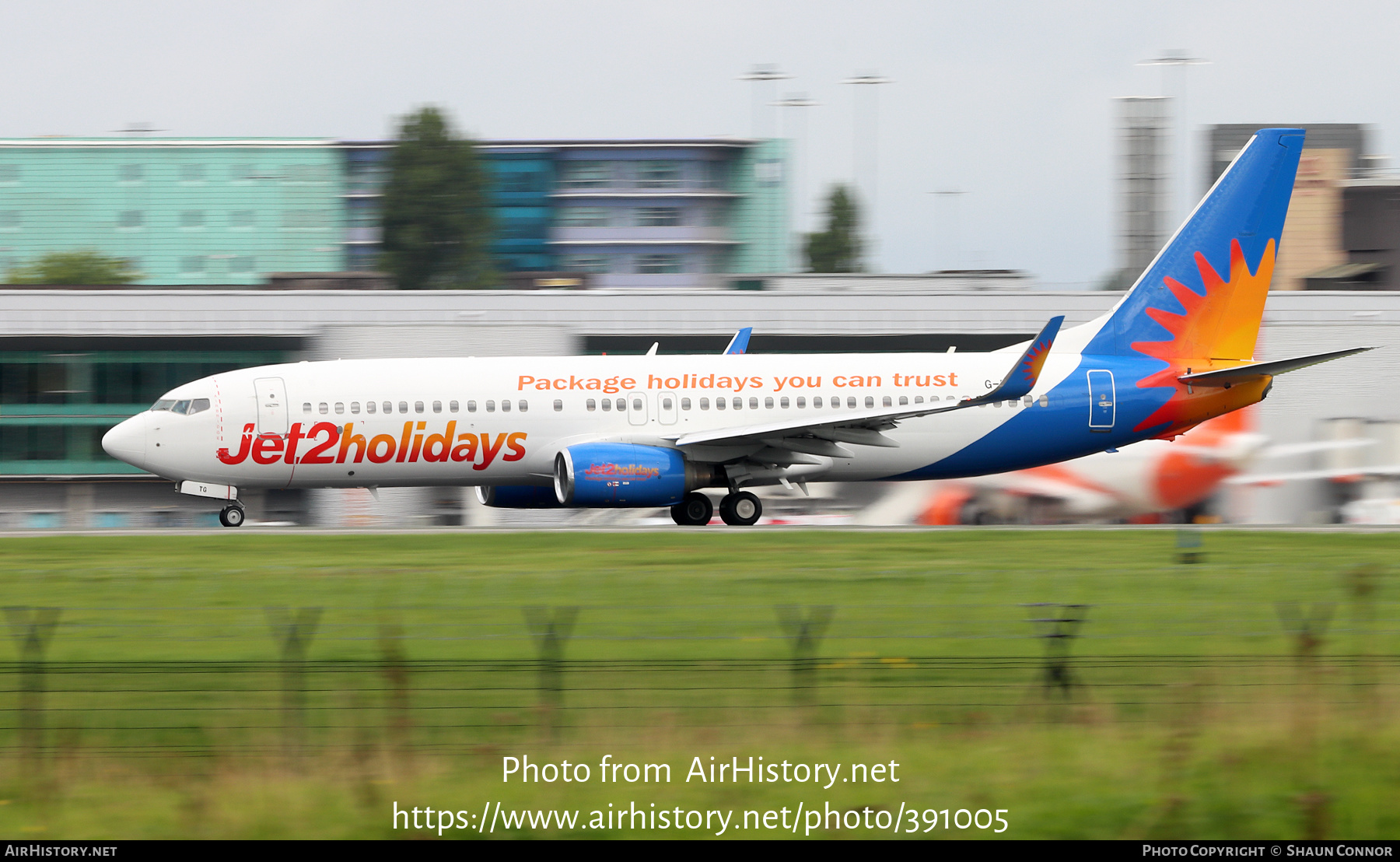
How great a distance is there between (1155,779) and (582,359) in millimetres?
21382

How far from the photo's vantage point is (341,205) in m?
105

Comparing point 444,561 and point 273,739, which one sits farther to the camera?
point 444,561

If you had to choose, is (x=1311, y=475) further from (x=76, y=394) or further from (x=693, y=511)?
(x=76, y=394)

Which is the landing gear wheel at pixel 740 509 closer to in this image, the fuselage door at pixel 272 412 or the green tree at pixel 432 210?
the fuselage door at pixel 272 412

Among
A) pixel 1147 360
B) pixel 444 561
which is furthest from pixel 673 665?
pixel 1147 360

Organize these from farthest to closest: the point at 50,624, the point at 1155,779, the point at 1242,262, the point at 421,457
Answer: the point at 1242,262 → the point at 421,457 → the point at 50,624 → the point at 1155,779

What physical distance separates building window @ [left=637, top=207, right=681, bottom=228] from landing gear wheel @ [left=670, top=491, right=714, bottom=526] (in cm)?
7608

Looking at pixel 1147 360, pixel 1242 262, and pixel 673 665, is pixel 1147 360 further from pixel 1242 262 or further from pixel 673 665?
pixel 673 665

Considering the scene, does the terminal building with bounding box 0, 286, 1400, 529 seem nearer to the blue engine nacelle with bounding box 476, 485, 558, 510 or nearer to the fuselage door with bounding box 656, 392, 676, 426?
the blue engine nacelle with bounding box 476, 485, 558, 510

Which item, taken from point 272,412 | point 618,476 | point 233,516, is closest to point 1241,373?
point 618,476

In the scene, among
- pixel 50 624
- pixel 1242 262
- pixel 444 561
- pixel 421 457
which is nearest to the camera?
pixel 50 624

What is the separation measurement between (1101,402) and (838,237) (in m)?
89.8

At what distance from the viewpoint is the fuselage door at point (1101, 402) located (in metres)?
29.6

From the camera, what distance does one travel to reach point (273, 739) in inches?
397
